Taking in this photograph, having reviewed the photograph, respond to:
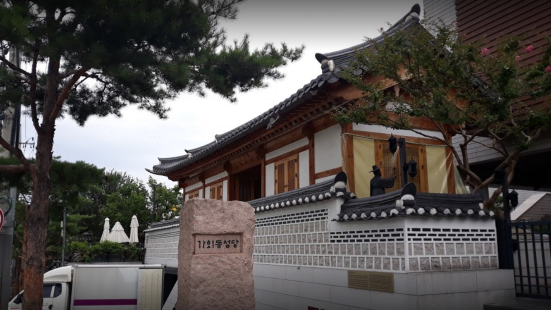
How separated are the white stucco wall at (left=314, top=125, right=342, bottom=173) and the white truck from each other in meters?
7.34

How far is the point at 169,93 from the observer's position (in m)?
10.9

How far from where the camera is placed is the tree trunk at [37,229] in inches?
363

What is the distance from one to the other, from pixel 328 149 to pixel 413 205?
3.86m

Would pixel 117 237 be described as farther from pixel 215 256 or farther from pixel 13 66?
pixel 215 256

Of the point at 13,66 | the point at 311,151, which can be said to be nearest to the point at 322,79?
the point at 311,151

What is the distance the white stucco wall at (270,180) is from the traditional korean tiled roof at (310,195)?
1235 millimetres

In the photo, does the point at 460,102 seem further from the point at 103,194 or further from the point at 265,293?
the point at 103,194

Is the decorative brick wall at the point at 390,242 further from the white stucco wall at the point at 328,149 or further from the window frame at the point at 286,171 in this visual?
the window frame at the point at 286,171

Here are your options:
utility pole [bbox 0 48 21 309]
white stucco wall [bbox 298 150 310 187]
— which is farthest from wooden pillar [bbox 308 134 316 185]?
utility pole [bbox 0 48 21 309]

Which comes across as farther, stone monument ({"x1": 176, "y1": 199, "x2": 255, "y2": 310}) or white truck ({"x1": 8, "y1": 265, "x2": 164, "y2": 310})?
white truck ({"x1": 8, "y1": 265, "x2": 164, "y2": 310})

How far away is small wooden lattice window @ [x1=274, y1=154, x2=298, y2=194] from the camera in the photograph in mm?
12047

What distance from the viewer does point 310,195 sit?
941 cm

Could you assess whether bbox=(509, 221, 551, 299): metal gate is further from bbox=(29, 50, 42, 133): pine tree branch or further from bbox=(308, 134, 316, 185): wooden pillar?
bbox=(29, 50, 42, 133): pine tree branch

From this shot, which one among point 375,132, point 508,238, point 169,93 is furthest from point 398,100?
point 169,93
